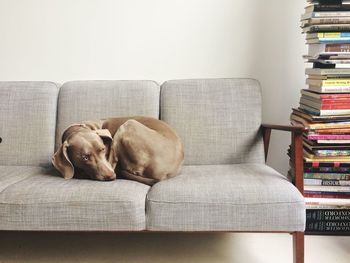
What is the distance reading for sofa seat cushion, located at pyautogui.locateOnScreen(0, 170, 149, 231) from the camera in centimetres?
152

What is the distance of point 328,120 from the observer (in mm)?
1908

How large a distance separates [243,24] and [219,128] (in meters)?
0.73

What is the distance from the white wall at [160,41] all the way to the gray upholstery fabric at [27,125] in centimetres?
31

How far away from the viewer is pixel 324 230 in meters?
2.01

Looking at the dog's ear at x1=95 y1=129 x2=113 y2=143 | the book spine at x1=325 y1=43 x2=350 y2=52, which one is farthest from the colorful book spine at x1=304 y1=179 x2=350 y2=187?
the dog's ear at x1=95 y1=129 x2=113 y2=143

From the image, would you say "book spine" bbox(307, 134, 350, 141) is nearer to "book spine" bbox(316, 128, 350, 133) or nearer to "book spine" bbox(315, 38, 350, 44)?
"book spine" bbox(316, 128, 350, 133)

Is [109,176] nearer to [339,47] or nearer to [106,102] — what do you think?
[106,102]

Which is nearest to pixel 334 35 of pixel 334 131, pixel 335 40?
pixel 335 40

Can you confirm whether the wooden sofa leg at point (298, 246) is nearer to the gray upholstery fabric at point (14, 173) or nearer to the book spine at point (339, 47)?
the book spine at point (339, 47)

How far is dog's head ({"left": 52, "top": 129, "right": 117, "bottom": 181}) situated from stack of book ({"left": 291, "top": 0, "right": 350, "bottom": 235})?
103 centimetres

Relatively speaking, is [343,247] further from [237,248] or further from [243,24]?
[243,24]

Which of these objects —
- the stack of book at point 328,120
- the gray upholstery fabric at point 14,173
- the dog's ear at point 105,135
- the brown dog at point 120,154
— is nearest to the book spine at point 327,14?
the stack of book at point 328,120

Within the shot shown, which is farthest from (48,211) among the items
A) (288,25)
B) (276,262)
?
(288,25)

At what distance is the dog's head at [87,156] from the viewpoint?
5.56ft
